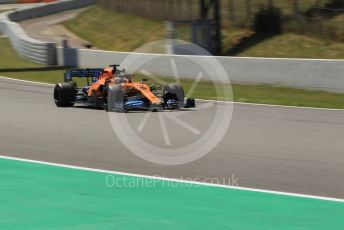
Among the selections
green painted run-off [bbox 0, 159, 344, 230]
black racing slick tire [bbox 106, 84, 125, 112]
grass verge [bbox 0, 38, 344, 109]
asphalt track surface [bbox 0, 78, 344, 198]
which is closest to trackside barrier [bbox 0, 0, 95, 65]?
grass verge [bbox 0, 38, 344, 109]

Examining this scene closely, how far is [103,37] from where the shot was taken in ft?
124

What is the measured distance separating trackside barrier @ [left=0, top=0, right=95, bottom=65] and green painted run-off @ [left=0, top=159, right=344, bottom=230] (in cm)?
2326

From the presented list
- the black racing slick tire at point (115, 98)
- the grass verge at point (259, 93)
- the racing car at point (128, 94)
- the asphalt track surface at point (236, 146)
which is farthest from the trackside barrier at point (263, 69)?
the black racing slick tire at point (115, 98)

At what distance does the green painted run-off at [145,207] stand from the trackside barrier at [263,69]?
12737 millimetres

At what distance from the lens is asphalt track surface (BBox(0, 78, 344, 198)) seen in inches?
334

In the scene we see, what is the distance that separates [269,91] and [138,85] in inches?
273

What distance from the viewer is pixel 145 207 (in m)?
6.89

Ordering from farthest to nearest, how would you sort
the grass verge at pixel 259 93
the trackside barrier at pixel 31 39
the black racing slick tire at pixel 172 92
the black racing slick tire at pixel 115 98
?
the trackside barrier at pixel 31 39 → the grass verge at pixel 259 93 → the black racing slick tire at pixel 172 92 → the black racing slick tire at pixel 115 98

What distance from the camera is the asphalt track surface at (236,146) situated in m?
8.49

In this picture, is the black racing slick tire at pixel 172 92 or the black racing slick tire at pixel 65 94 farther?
the black racing slick tire at pixel 65 94

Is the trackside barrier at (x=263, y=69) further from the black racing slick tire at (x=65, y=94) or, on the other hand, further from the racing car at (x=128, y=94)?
the black racing slick tire at (x=65, y=94)

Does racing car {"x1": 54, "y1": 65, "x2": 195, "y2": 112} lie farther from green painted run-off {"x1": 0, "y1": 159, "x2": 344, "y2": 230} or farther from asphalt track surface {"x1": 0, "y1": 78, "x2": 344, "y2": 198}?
green painted run-off {"x1": 0, "y1": 159, "x2": 344, "y2": 230}

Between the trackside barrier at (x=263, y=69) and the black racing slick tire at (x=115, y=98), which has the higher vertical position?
the black racing slick tire at (x=115, y=98)

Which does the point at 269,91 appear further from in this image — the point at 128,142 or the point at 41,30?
the point at 41,30
